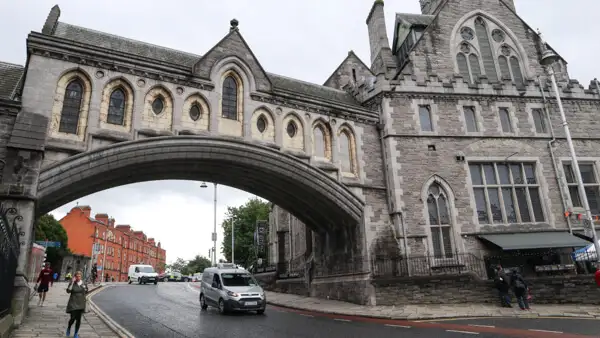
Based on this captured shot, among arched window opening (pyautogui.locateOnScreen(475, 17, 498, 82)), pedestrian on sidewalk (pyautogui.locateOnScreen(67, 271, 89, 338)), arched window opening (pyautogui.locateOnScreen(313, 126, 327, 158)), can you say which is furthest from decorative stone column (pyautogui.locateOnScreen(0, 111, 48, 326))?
arched window opening (pyautogui.locateOnScreen(475, 17, 498, 82))

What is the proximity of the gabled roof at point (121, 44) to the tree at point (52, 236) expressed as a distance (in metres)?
39.8

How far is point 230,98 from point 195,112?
1.56 meters

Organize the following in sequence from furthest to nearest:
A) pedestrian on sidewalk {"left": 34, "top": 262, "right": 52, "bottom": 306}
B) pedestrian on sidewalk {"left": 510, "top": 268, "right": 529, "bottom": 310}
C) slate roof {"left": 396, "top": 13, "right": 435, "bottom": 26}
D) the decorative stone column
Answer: slate roof {"left": 396, "top": 13, "right": 435, "bottom": 26}, pedestrian on sidewalk {"left": 34, "top": 262, "right": 52, "bottom": 306}, pedestrian on sidewalk {"left": 510, "top": 268, "right": 529, "bottom": 310}, the decorative stone column

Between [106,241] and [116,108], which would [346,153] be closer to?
[116,108]

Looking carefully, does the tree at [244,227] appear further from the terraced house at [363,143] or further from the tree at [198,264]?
the tree at [198,264]

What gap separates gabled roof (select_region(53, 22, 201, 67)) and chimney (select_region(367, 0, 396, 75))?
10041 mm

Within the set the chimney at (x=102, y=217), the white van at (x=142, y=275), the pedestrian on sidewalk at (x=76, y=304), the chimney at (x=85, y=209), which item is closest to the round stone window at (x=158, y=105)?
the pedestrian on sidewalk at (x=76, y=304)

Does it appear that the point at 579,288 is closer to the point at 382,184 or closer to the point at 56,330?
the point at 382,184

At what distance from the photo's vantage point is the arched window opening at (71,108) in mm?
12360

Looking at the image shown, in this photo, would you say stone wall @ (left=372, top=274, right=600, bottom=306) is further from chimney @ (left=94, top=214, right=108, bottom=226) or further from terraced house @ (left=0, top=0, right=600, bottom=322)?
chimney @ (left=94, top=214, right=108, bottom=226)

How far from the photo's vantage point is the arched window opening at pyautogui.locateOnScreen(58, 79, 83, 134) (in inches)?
487

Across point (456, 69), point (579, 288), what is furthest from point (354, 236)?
A: point (456, 69)

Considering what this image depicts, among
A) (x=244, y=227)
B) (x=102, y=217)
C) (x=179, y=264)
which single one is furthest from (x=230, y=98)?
(x=179, y=264)

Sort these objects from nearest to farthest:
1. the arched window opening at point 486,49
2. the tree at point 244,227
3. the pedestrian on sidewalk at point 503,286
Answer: the pedestrian on sidewalk at point 503,286 → the arched window opening at point 486,49 → the tree at point 244,227
